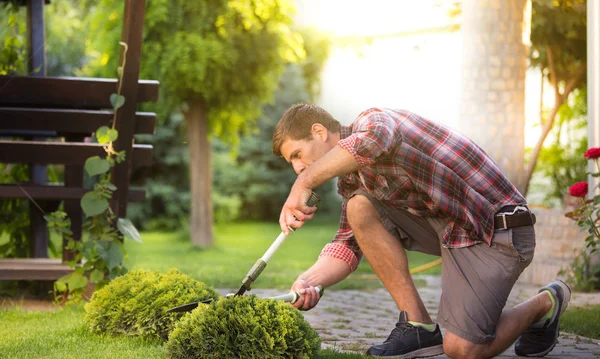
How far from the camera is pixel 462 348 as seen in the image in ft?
10.3

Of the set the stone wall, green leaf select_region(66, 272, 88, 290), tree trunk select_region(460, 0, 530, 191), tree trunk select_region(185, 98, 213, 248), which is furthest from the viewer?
tree trunk select_region(185, 98, 213, 248)

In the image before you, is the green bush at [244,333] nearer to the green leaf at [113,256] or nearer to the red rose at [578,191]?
the green leaf at [113,256]

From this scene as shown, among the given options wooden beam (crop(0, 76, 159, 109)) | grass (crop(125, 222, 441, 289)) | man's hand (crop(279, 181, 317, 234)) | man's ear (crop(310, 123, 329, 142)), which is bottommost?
grass (crop(125, 222, 441, 289))

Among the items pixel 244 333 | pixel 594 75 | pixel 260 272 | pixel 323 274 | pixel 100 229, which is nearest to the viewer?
pixel 244 333

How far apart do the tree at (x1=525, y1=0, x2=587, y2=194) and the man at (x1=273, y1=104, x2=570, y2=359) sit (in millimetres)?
6905

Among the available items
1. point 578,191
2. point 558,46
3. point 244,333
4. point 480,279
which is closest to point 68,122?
point 244,333

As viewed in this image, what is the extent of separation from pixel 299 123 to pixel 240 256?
752cm

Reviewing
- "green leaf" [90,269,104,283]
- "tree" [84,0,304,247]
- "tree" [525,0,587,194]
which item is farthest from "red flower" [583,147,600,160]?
"tree" [84,0,304,247]

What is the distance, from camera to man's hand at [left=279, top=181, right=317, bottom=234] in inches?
113

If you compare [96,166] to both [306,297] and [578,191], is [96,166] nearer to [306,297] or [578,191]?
[306,297]

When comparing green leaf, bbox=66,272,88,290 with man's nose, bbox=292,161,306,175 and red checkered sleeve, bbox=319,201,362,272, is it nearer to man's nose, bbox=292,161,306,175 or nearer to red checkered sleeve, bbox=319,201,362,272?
red checkered sleeve, bbox=319,201,362,272

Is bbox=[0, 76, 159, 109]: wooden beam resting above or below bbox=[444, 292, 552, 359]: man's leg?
above

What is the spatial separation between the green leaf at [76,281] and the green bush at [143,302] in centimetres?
83

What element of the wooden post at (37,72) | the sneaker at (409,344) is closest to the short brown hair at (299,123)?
the sneaker at (409,344)
